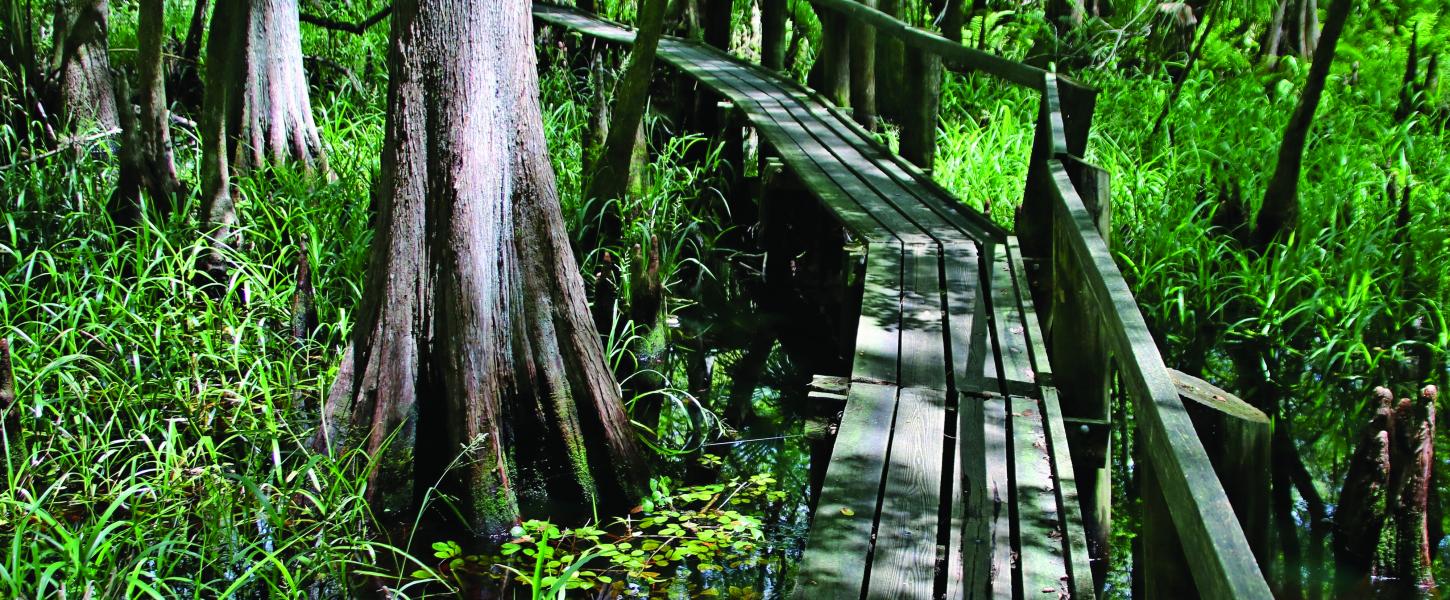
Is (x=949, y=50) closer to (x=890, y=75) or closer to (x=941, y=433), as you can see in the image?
(x=941, y=433)

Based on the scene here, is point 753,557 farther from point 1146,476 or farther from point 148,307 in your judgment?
point 148,307

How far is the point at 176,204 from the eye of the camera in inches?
219

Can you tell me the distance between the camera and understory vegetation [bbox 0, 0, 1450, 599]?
3754 mm

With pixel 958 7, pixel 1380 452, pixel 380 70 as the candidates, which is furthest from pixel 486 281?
pixel 958 7

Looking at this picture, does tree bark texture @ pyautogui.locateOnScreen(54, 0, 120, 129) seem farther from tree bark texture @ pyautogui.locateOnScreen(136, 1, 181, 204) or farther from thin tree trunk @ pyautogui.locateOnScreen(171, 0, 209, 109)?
thin tree trunk @ pyautogui.locateOnScreen(171, 0, 209, 109)

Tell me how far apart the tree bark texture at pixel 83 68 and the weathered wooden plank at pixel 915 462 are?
4375mm

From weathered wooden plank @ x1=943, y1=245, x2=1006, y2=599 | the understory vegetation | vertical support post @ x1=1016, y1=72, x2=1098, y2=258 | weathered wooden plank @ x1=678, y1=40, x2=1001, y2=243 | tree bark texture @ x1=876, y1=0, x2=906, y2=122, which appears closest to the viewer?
weathered wooden plank @ x1=943, y1=245, x2=1006, y2=599

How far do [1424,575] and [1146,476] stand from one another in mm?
2043

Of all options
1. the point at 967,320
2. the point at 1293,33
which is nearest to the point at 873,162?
the point at 967,320

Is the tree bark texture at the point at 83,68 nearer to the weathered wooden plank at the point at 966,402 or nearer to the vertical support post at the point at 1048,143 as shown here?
the weathered wooden plank at the point at 966,402

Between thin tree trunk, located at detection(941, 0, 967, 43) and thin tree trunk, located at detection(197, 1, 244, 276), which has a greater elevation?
thin tree trunk, located at detection(941, 0, 967, 43)

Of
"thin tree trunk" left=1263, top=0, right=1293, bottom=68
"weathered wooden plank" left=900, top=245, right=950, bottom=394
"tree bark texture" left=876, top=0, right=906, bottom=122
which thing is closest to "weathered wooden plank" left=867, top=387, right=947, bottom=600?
"weathered wooden plank" left=900, top=245, right=950, bottom=394

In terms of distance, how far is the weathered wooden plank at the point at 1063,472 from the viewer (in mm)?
2752

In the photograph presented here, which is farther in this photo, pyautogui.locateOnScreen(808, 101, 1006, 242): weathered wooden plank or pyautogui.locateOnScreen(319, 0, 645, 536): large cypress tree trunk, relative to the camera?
pyautogui.locateOnScreen(808, 101, 1006, 242): weathered wooden plank
